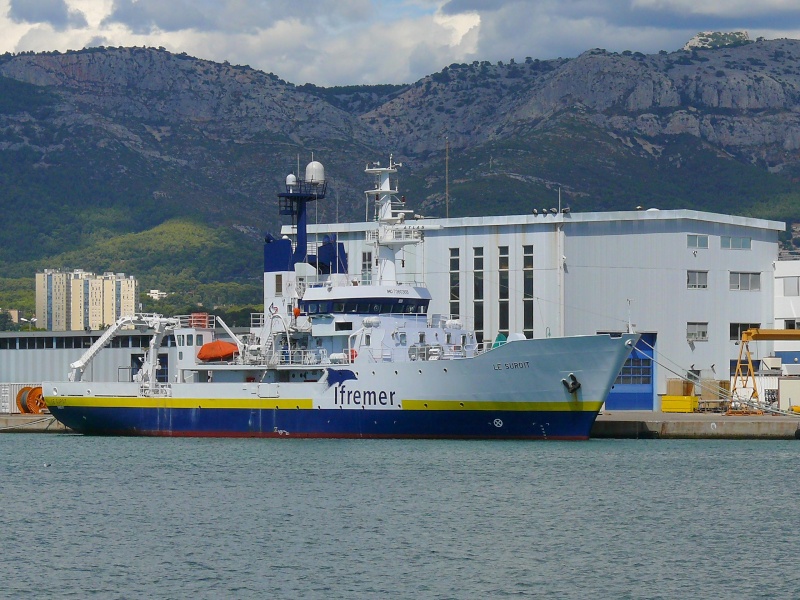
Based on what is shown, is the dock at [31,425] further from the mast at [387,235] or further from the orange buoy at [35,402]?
the mast at [387,235]

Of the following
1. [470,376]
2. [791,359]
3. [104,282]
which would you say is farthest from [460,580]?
[104,282]

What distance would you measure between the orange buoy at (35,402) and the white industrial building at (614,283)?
16519 millimetres

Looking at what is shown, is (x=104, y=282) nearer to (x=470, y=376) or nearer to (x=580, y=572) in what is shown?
(x=470, y=376)

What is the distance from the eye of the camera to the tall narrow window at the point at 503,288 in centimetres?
6225

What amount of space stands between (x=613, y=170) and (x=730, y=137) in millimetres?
18699

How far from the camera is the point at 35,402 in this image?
2363 inches

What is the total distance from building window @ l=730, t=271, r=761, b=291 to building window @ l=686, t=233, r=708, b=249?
8.14ft

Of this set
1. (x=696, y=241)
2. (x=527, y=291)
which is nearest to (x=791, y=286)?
(x=696, y=241)

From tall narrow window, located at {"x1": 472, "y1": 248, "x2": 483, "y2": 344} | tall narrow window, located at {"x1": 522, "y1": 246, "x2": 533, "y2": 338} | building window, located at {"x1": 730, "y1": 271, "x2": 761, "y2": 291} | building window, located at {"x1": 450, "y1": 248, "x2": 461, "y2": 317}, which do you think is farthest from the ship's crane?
building window, located at {"x1": 450, "y1": 248, "x2": 461, "y2": 317}

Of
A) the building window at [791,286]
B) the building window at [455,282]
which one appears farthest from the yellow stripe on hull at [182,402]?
the building window at [791,286]

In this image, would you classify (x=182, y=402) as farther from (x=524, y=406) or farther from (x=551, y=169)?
(x=551, y=169)

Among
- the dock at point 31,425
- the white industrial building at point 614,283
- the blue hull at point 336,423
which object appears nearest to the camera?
the blue hull at point 336,423

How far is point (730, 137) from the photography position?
185m

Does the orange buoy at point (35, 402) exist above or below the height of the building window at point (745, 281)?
below
